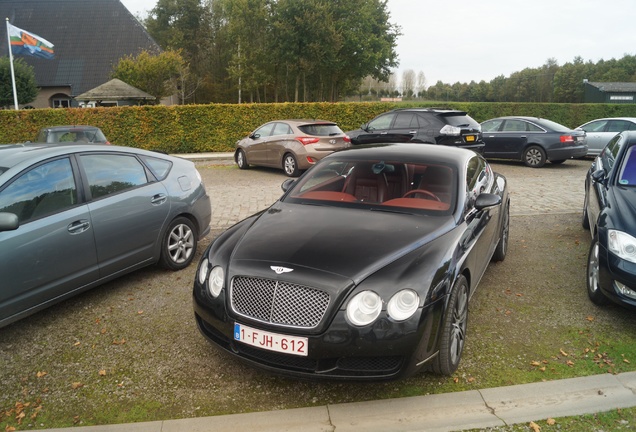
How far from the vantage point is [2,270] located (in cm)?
395

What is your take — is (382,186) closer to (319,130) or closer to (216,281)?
(216,281)

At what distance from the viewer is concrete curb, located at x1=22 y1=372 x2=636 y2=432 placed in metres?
3.10

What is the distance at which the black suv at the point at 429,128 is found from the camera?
13.6 metres

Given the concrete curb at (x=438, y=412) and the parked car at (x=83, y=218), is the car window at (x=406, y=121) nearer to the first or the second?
the parked car at (x=83, y=218)

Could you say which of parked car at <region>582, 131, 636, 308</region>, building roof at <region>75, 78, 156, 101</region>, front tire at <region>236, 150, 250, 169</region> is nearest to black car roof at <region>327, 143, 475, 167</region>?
parked car at <region>582, 131, 636, 308</region>

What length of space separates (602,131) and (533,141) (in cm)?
337

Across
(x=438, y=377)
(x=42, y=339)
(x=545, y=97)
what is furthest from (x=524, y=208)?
(x=545, y=97)

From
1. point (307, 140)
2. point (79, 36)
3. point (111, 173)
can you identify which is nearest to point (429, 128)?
point (307, 140)

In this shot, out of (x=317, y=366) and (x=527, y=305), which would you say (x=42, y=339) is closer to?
(x=317, y=366)

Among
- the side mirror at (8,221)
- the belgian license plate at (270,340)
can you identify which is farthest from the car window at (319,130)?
the belgian license plate at (270,340)

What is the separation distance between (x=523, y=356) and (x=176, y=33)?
6125 cm

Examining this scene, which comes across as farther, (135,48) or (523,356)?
(135,48)

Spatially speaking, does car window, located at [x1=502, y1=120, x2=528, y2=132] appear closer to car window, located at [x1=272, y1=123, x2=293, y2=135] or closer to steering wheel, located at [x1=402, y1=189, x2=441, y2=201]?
car window, located at [x1=272, y1=123, x2=293, y2=135]

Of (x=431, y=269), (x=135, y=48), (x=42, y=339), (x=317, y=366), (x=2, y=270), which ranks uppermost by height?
(x=135, y=48)
